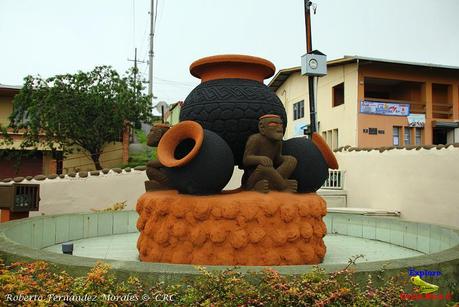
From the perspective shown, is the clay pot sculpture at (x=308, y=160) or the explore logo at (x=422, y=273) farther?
the clay pot sculpture at (x=308, y=160)

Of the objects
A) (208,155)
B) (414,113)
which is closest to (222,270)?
(208,155)

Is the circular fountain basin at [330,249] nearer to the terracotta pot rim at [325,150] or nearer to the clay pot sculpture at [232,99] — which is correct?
the terracotta pot rim at [325,150]

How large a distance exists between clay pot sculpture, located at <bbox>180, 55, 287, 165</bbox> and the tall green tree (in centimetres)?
999

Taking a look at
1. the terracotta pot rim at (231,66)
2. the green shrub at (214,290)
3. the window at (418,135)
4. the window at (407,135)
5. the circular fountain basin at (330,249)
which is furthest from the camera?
the window at (418,135)

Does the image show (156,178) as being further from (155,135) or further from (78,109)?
(78,109)

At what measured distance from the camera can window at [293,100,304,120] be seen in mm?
20188

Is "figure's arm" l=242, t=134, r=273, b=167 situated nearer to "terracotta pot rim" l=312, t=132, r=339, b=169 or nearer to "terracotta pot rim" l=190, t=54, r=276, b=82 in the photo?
"terracotta pot rim" l=312, t=132, r=339, b=169

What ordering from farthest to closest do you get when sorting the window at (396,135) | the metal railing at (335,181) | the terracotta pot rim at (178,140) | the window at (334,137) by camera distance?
the window at (334,137) < the window at (396,135) < the metal railing at (335,181) < the terracotta pot rim at (178,140)

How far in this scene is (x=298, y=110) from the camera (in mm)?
20703

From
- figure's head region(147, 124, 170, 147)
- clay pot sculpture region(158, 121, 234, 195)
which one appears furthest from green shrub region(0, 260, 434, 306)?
figure's head region(147, 124, 170, 147)

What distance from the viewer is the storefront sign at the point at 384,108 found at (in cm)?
1606

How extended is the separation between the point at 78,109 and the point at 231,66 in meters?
10.6

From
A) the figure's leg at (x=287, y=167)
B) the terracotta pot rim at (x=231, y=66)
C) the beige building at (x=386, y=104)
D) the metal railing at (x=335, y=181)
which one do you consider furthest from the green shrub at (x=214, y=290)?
the beige building at (x=386, y=104)

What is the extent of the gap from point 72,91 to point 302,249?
12338 mm
